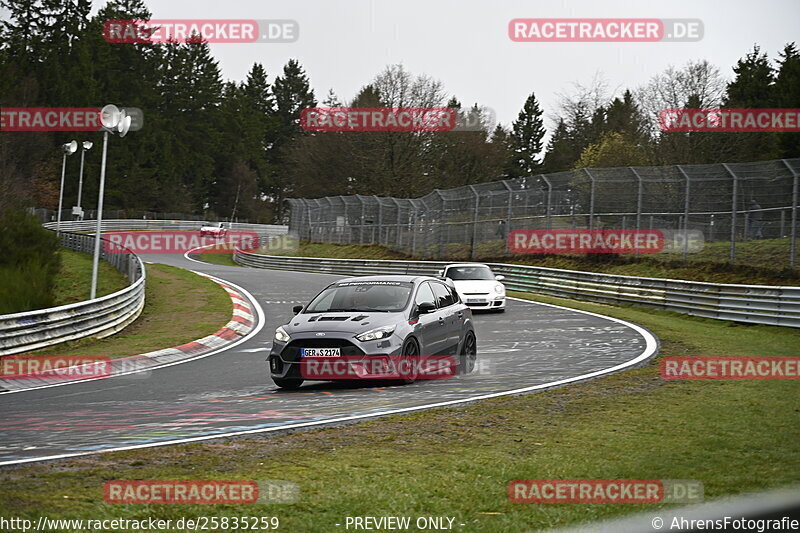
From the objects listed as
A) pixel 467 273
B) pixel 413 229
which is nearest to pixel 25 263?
pixel 467 273

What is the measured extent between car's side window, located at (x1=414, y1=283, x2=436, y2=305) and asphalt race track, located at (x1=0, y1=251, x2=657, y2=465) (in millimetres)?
1187

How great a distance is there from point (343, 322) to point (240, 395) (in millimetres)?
1613

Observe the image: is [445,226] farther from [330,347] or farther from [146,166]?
[146,166]

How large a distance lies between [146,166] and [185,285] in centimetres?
7006

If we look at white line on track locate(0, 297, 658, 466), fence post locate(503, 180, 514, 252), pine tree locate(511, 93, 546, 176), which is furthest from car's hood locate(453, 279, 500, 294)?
pine tree locate(511, 93, 546, 176)

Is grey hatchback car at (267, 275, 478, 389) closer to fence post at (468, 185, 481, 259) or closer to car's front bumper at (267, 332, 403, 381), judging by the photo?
car's front bumper at (267, 332, 403, 381)

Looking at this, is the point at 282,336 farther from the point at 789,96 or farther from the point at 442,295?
the point at 789,96

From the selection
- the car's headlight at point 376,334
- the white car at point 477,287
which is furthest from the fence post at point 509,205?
the car's headlight at point 376,334

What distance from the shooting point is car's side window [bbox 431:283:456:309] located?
1319 centimetres

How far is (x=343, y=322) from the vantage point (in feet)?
38.1

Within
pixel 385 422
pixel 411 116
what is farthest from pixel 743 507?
pixel 411 116

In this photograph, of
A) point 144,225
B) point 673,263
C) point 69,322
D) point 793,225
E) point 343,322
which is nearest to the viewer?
point 343,322

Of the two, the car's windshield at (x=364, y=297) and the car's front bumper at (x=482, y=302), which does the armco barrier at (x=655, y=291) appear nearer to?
the car's front bumper at (x=482, y=302)

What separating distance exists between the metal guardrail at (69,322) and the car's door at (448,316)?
317 inches
